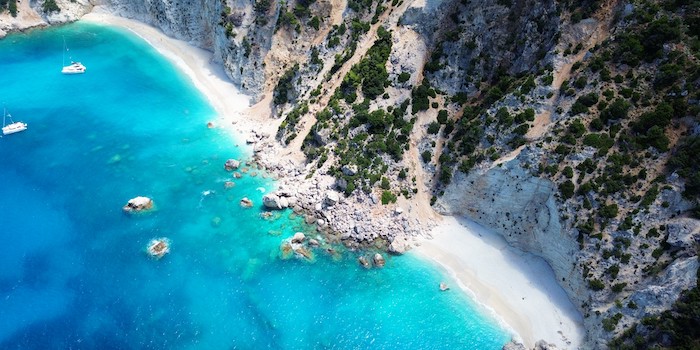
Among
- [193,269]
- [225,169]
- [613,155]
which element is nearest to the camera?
[613,155]

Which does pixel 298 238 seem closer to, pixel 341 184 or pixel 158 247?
pixel 341 184

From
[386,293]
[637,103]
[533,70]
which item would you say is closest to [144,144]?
[386,293]

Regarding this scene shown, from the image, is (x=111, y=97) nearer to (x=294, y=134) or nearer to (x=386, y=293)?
(x=294, y=134)

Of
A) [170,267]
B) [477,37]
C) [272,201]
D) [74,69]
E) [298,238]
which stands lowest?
[170,267]

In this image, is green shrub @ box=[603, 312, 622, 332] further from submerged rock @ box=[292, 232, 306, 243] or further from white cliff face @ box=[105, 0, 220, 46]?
white cliff face @ box=[105, 0, 220, 46]

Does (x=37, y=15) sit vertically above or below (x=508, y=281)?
above

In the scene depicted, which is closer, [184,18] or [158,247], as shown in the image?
[158,247]

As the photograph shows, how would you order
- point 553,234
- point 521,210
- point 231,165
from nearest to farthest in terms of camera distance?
point 553,234, point 521,210, point 231,165

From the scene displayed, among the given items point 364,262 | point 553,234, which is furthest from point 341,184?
point 553,234
